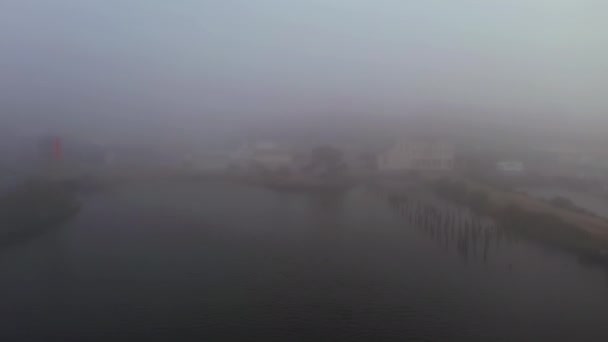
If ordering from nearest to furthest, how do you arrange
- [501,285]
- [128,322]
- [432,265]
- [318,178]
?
[128,322] < [501,285] < [432,265] < [318,178]

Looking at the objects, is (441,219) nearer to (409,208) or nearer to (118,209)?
(409,208)

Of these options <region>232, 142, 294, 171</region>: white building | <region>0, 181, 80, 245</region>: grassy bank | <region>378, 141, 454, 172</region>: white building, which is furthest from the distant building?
<region>0, 181, 80, 245</region>: grassy bank

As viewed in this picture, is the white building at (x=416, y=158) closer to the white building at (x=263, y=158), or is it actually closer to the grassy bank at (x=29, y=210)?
the white building at (x=263, y=158)

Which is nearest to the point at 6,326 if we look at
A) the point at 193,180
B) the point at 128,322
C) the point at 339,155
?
the point at 128,322

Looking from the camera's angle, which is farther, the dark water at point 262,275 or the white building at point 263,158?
the white building at point 263,158

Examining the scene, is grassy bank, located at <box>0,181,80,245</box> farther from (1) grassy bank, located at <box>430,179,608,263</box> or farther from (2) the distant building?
(2) the distant building

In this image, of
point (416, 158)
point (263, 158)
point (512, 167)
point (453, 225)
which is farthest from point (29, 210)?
point (512, 167)

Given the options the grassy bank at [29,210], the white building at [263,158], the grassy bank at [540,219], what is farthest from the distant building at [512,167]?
the grassy bank at [29,210]
